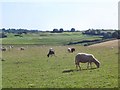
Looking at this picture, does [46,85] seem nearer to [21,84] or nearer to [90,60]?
[21,84]

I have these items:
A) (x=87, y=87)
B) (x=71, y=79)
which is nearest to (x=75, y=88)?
(x=87, y=87)

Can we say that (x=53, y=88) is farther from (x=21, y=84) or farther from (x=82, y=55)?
(x=82, y=55)

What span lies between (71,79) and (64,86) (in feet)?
11.9

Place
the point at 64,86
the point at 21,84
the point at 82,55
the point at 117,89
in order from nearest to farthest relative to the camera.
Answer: the point at 117,89
the point at 64,86
the point at 21,84
the point at 82,55

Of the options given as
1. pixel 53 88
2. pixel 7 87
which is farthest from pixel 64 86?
pixel 7 87

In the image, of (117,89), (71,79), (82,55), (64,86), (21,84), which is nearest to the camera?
(117,89)

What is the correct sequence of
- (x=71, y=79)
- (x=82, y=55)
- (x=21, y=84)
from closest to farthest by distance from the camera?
(x=21, y=84), (x=71, y=79), (x=82, y=55)

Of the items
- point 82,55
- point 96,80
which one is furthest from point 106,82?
point 82,55

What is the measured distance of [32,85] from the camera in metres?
23.1

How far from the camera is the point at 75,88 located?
2091cm

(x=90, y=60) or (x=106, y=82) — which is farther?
(x=90, y=60)

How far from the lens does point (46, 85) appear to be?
22.8 metres

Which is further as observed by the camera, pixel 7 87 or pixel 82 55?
pixel 82 55

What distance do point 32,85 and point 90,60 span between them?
43.4 feet
